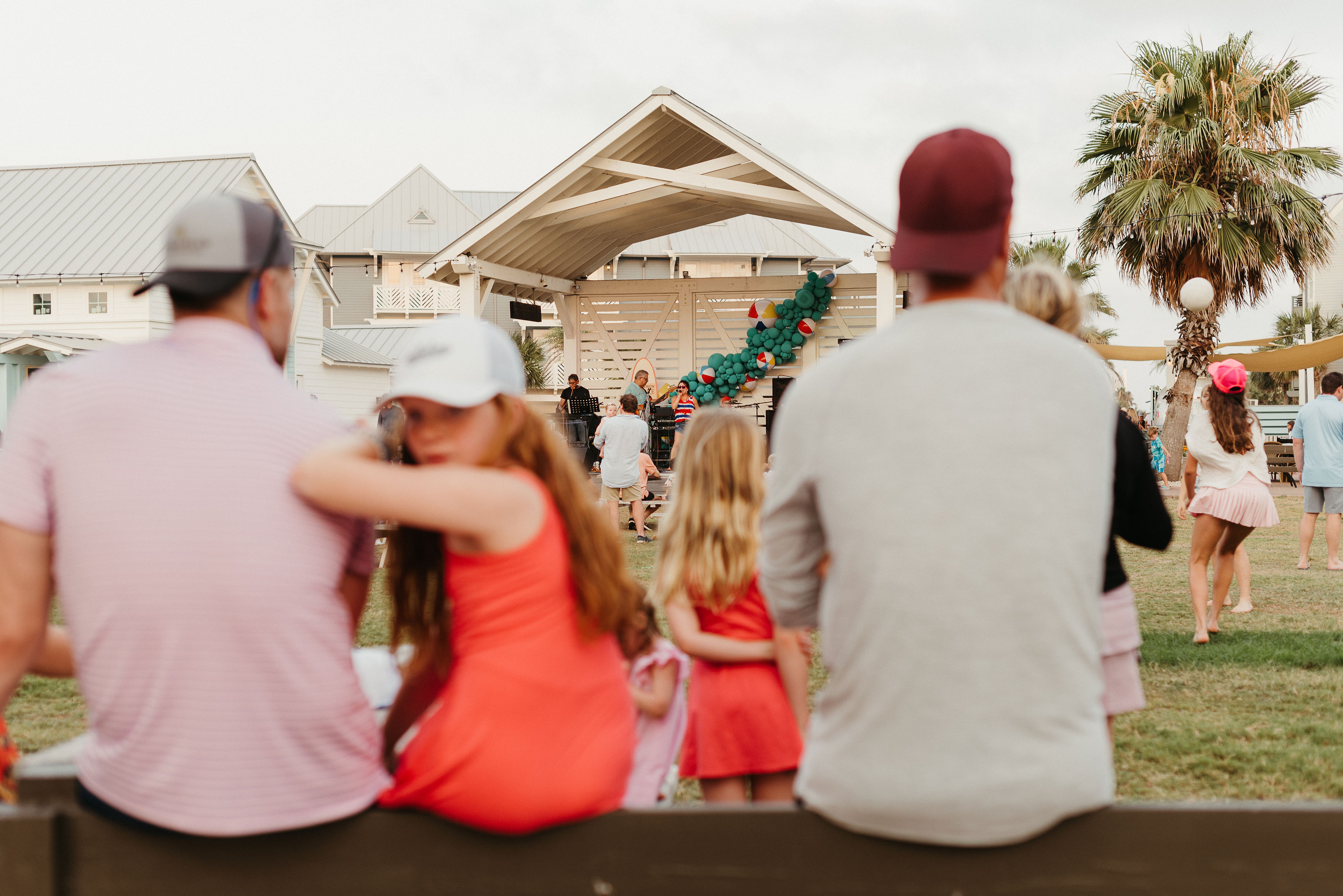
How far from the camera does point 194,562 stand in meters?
1.73

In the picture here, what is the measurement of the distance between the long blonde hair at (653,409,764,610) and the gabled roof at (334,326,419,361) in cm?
4349

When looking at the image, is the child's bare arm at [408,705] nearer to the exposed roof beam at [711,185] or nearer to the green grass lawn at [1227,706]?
the green grass lawn at [1227,706]

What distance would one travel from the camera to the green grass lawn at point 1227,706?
4.49 m

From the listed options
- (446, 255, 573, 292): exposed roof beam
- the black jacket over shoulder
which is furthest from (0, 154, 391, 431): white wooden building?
the black jacket over shoulder

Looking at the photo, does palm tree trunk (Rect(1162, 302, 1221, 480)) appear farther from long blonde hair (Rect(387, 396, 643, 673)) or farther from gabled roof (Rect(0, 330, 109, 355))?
gabled roof (Rect(0, 330, 109, 355))

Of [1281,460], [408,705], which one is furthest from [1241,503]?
[1281,460]

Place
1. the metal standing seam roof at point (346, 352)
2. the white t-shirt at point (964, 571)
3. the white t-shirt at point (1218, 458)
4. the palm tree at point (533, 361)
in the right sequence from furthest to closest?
the palm tree at point (533, 361) < the metal standing seam roof at point (346, 352) < the white t-shirt at point (1218, 458) < the white t-shirt at point (964, 571)

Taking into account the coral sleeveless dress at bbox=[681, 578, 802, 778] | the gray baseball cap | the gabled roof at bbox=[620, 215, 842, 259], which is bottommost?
the coral sleeveless dress at bbox=[681, 578, 802, 778]

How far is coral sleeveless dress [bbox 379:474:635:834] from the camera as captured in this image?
6.07 ft

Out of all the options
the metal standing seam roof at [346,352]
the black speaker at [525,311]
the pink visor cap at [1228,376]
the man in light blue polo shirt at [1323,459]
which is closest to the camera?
the pink visor cap at [1228,376]

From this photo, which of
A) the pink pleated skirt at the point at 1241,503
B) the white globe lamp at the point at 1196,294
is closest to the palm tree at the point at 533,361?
the white globe lamp at the point at 1196,294

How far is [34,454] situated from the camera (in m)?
1.80

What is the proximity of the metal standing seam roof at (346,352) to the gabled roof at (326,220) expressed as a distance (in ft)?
76.2

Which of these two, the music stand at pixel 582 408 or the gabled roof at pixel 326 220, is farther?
the gabled roof at pixel 326 220
